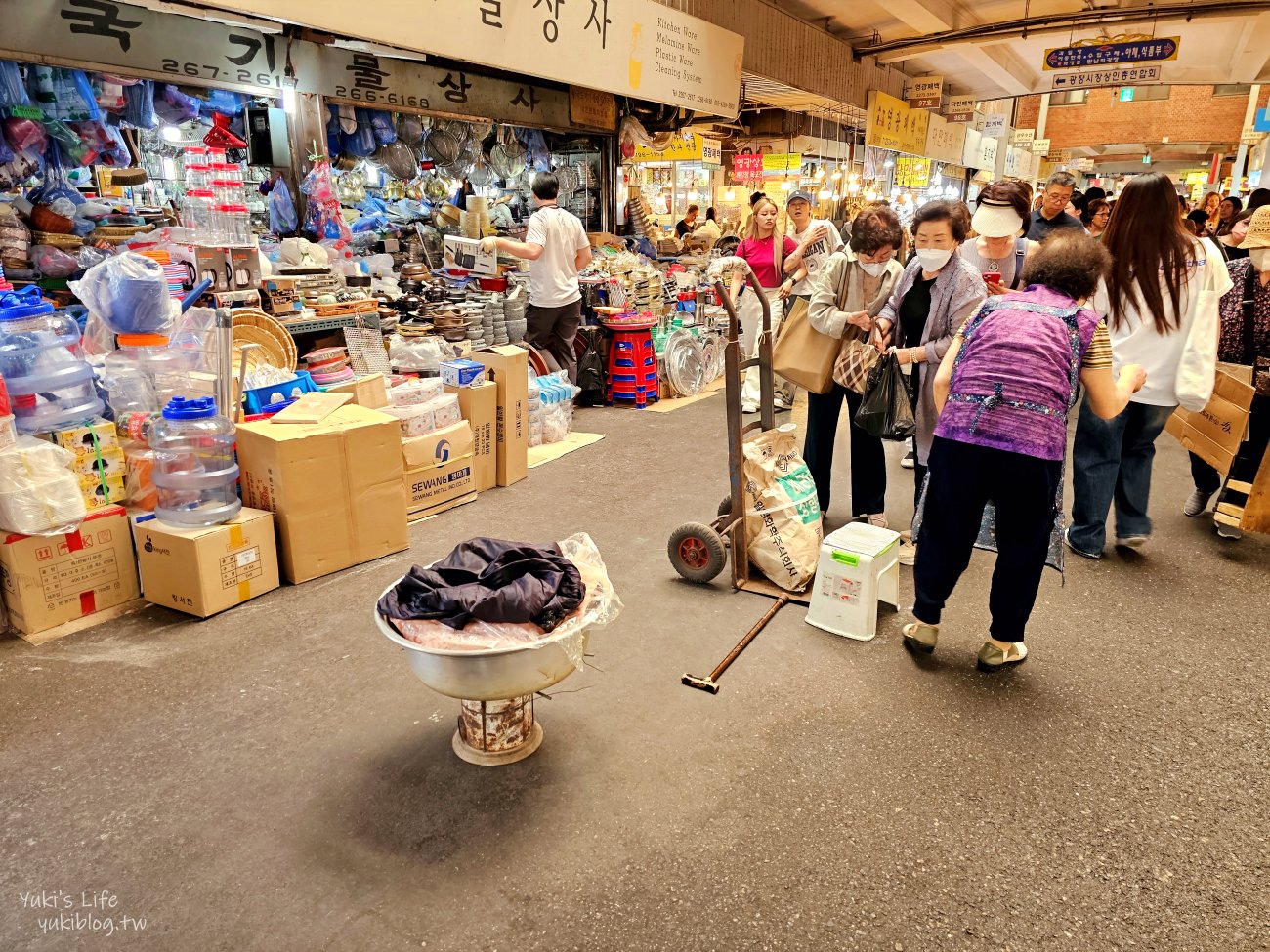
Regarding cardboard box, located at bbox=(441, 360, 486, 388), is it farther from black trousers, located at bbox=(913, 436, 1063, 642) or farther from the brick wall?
the brick wall

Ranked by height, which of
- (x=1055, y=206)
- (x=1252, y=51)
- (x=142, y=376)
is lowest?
(x=142, y=376)

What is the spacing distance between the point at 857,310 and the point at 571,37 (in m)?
3.26

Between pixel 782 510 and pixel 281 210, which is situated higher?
pixel 281 210

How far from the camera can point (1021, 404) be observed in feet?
8.63

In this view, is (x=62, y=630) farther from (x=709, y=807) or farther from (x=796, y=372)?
(x=796, y=372)

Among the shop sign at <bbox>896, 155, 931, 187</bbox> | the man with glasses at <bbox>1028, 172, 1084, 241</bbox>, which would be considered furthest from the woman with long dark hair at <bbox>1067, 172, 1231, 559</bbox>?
the shop sign at <bbox>896, 155, 931, 187</bbox>

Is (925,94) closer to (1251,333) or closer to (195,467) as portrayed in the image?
(1251,333)

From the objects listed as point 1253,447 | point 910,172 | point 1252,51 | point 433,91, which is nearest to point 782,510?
point 1253,447

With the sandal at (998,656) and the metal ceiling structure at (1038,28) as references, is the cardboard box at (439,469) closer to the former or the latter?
the sandal at (998,656)

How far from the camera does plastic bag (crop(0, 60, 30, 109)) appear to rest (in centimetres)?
457

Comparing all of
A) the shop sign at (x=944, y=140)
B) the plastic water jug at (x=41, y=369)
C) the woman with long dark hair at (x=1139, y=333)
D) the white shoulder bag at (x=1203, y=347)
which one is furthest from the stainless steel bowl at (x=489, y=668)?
the shop sign at (x=944, y=140)

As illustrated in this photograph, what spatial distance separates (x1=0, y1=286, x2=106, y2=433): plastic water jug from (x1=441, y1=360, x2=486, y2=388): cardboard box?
5.81ft

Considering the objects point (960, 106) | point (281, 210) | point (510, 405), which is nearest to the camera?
point (510, 405)

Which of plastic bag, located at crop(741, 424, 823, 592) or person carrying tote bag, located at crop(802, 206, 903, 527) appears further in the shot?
person carrying tote bag, located at crop(802, 206, 903, 527)
